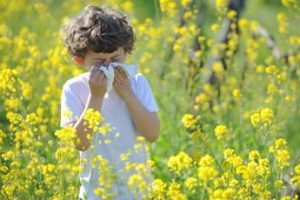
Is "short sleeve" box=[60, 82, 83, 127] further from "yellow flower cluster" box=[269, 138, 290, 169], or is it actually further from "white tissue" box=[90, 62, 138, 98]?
"yellow flower cluster" box=[269, 138, 290, 169]

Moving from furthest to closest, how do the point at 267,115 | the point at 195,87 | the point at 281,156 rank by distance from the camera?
the point at 195,87, the point at 267,115, the point at 281,156

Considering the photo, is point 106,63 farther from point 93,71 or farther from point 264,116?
point 264,116

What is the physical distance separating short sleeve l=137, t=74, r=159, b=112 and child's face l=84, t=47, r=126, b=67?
141 millimetres

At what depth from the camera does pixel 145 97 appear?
11.8 feet

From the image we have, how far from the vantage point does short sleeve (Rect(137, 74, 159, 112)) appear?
11.7 ft

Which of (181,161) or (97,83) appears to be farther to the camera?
(97,83)

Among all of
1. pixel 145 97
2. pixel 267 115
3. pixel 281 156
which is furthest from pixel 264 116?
pixel 145 97

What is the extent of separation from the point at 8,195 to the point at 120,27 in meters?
0.84

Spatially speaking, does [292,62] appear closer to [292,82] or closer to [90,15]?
[292,82]

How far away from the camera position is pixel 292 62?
6.06m

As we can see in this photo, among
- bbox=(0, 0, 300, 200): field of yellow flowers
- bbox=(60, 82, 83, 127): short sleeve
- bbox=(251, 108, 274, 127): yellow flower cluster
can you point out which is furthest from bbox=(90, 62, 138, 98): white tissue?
bbox=(0, 0, 300, 200): field of yellow flowers

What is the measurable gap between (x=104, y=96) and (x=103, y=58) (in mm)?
159

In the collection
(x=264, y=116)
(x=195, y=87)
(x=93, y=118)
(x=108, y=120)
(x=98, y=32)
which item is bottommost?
(x=195, y=87)

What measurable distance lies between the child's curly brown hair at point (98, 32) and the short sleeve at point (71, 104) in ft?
0.52
